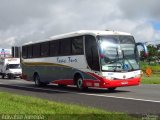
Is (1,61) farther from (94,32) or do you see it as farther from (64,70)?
(94,32)

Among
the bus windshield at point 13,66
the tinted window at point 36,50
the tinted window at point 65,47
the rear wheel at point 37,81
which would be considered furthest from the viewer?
the bus windshield at point 13,66

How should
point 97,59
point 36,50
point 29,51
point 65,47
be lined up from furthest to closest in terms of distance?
1. point 29,51
2. point 36,50
3. point 65,47
4. point 97,59

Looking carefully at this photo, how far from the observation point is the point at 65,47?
24.8 metres

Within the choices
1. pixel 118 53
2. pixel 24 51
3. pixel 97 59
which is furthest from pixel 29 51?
pixel 118 53

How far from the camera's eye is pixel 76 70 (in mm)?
23516

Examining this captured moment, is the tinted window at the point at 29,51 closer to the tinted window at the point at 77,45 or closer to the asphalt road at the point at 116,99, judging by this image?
the tinted window at the point at 77,45

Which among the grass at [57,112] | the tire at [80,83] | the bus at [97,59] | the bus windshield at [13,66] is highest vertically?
the bus windshield at [13,66]

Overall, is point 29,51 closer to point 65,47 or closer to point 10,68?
point 65,47

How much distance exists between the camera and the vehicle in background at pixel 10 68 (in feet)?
162

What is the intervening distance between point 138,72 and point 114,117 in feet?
37.7

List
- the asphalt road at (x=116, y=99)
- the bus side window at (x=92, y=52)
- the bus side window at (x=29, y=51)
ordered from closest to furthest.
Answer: the asphalt road at (x=116, y=99) < the bus side window at (x=92, y=52) < the bus side window at (x=29, y=51)

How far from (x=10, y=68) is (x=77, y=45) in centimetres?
2809

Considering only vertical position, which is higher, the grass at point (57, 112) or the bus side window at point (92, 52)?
the bus side window at point (92, 52)

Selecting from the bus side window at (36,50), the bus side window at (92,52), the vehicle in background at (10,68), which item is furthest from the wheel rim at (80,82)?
the vehicle in background at (10,68)
